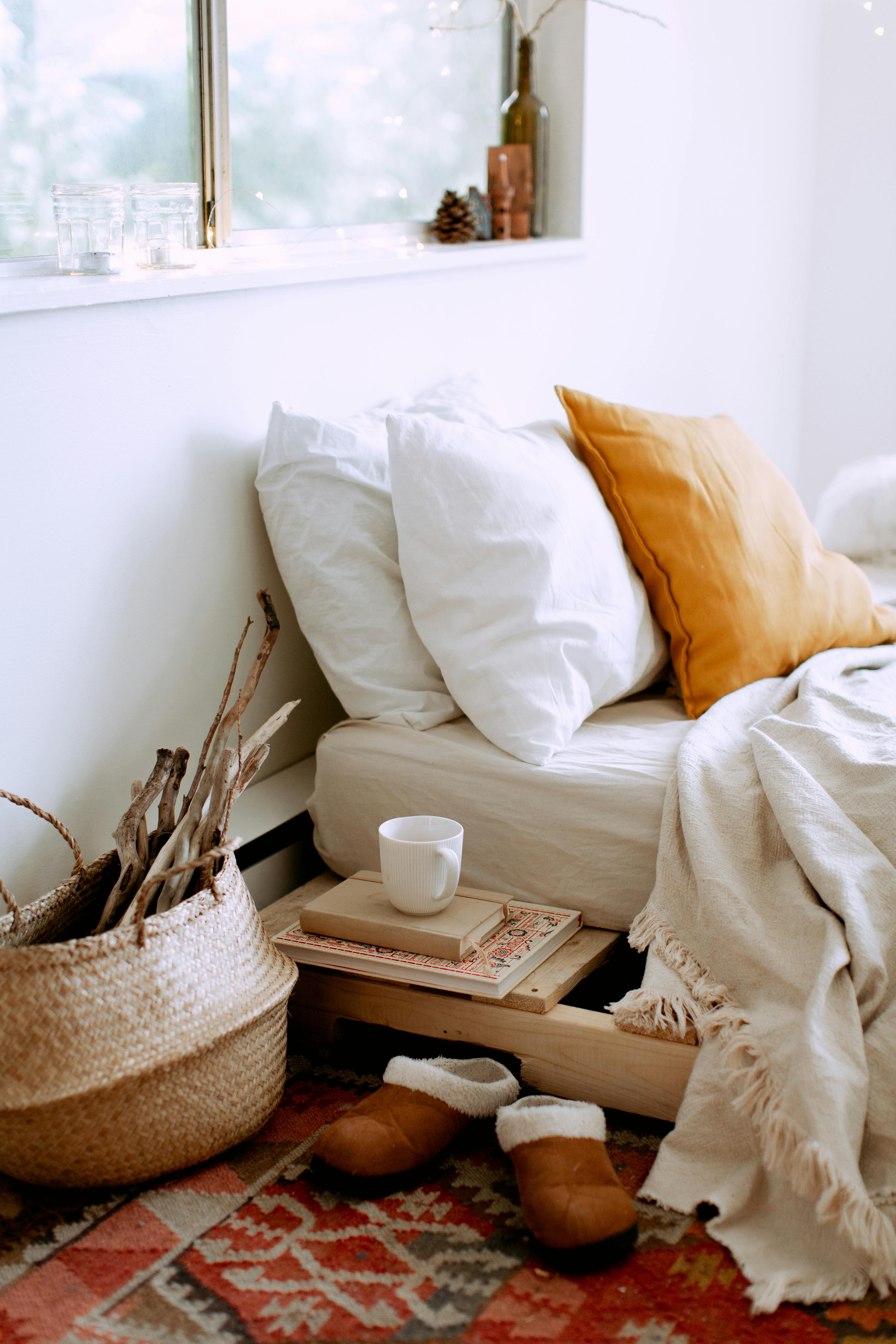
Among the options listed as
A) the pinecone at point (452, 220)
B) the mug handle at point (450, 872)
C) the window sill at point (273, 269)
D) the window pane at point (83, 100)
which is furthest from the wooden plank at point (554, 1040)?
the pinecone at point (452, 220)

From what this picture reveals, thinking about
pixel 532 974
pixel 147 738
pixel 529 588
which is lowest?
pixel 532 974

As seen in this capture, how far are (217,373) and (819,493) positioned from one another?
2657 mm

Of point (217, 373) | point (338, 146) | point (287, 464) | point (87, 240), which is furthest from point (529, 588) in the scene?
point (338, 146)

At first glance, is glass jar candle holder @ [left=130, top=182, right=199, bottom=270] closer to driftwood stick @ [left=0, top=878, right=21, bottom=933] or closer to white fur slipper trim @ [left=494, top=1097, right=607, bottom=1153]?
driftwood stick @ [left=0, top=878, right=21, bottom=933]

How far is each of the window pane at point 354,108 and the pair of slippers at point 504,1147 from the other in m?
1.21

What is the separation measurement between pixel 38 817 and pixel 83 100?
0.83m

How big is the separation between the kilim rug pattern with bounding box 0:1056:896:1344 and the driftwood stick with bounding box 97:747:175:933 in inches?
11.0

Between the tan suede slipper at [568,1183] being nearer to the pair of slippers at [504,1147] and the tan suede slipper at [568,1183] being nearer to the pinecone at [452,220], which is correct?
the pair of slippers at [504,1147]

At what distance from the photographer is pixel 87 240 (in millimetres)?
1489

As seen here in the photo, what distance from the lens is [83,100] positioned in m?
1.49

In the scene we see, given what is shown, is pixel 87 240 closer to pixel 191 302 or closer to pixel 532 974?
pixel 191 302

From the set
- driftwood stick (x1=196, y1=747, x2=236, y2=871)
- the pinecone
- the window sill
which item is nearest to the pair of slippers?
driftwood stick (x1=196, y1=747, x2=236, y2=871)

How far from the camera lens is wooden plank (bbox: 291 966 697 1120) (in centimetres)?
136

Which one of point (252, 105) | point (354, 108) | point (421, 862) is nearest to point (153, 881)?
point (421, 862)
